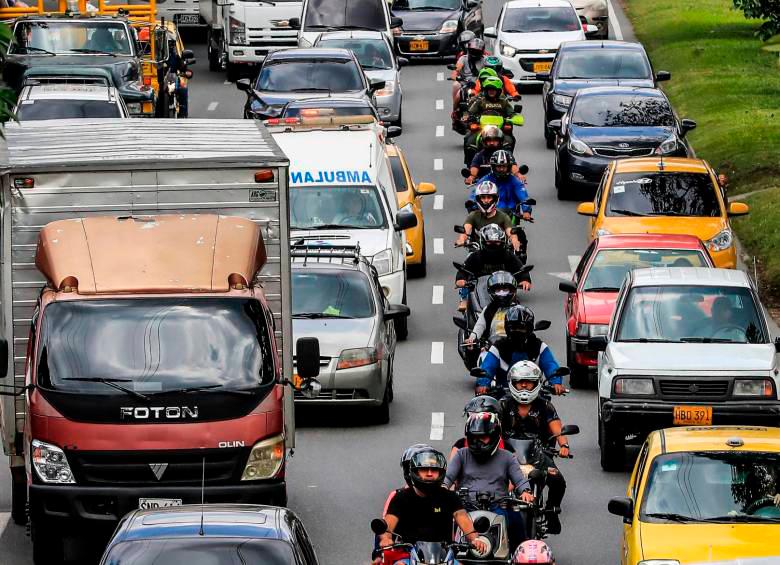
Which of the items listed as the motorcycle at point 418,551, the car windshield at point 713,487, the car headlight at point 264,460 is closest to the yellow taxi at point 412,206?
the car headlight at point 264,460

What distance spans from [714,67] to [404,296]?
74.7ft

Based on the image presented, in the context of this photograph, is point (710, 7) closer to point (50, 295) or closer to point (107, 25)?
point (107, 25)

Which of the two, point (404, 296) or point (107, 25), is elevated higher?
point (107, 25)

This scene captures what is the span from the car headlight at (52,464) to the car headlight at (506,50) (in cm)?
2913

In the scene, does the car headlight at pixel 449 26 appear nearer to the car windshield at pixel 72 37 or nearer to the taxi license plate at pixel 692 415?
the car windshield at pixel 72 37

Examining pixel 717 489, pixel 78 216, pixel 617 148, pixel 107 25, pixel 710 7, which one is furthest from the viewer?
pixel 710 7

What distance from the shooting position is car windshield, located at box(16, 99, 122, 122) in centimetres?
3172

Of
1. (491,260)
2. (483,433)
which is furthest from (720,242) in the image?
(483,433)

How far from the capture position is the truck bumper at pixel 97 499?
1538cm

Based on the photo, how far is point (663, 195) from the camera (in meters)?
27.9

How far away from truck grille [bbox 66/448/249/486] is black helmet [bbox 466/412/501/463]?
Result: 1833 mm

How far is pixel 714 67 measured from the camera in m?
47.3

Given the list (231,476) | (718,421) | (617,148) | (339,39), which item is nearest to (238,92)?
(339,39)

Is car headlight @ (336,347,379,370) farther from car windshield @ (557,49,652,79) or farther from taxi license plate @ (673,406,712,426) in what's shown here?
car windshield @ (557,49,652,79)
